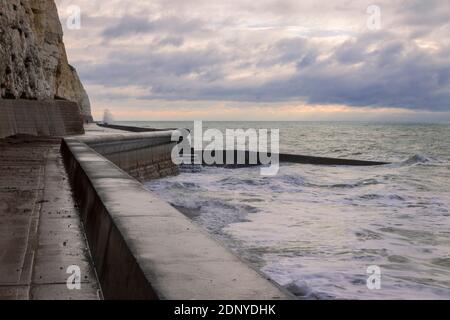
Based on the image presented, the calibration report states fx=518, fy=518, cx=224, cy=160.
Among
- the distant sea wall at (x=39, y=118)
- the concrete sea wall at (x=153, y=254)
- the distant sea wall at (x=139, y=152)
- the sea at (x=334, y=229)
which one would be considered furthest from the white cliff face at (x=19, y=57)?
the concrete sea wall at (x=153, y=254)

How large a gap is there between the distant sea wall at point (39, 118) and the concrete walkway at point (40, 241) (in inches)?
469

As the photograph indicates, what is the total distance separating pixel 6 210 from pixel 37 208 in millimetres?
331

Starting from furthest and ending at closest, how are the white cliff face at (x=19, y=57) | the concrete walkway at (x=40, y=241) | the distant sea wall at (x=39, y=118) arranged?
the white cliff face at (x=19, y=57), the distant sea wall at (x=39, y=118), the concrete walkway at (x=40, y=241)

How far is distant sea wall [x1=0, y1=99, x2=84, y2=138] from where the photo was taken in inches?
773

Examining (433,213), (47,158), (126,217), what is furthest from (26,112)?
(126,217)

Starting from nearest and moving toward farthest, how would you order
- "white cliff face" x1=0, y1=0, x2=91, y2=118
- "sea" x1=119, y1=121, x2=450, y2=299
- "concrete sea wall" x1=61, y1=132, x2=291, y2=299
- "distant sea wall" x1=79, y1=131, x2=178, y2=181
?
"concrete sea wall" x1=61, y1=132, x2=291, y2=299 → "sea" x1=119, y1=121, x2=450, y2=299 → "distant sea wall" x1=79, y1=131, x2=178, y2=181 → "white cliff face" x1=0, y1=0, x2=91, y2=118

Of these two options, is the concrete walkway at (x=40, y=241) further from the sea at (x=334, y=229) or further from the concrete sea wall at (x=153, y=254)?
the sea at (x=334, y=229)

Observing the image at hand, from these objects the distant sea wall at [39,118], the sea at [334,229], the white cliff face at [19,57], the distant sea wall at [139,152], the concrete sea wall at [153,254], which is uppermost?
the white cliff face at [19,57]

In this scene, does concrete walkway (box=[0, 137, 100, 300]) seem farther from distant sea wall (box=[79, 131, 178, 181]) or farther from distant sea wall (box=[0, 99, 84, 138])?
distant sea wall (box=[0, 99, 84, 138])

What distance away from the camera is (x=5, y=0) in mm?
22078

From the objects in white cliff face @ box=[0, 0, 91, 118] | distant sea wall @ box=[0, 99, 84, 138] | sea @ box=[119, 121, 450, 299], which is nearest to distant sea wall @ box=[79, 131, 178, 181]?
sea @ box=[119, 121, 450, 299]

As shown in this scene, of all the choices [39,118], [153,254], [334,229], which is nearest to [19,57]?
[39,118]

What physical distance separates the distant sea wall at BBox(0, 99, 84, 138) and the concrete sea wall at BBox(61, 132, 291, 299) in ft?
51.2

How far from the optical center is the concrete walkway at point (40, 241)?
322 centimetres
